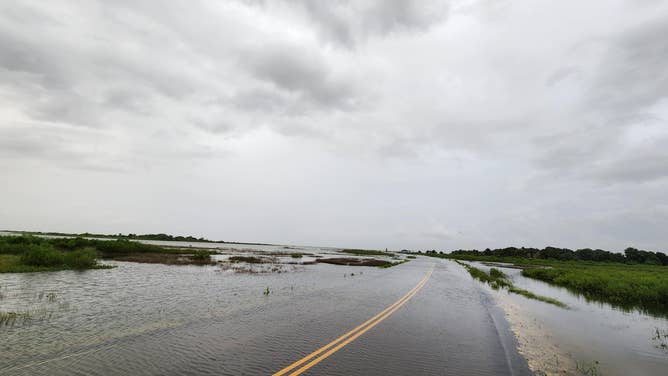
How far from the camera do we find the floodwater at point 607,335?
10.1m

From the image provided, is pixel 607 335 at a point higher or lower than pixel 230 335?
lower

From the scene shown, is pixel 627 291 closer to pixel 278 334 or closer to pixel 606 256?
pixel 278 334

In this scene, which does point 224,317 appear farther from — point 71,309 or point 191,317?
point 71,309

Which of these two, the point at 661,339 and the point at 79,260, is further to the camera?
the point at 79,260

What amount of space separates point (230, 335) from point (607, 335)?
608 inches

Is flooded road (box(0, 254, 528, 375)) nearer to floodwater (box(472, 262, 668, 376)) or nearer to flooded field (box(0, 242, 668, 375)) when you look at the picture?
flooded field (box(0, 242, 668, 375))

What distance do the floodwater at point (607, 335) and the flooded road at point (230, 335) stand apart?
2.25 m

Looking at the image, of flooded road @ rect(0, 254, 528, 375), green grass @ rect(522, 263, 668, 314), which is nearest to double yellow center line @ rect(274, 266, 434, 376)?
flooded road @ rect(0, 254, 528, 375)

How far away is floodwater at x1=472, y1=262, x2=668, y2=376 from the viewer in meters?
10.1

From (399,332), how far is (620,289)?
30638 mm

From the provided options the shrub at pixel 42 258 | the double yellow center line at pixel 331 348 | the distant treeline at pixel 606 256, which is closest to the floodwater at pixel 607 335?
the double yellow center line at pixel 331 348

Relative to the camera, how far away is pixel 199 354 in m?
7.81

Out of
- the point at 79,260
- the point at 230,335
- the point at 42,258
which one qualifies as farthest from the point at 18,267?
the point at 230,335

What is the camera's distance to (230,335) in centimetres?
966
